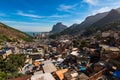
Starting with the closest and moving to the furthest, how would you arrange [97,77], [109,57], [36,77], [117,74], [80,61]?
[117,74], [97,77], [36,77], [109,57], [80,61]

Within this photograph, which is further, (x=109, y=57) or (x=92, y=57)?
(x=92, y=57)

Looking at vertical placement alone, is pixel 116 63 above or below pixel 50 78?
above

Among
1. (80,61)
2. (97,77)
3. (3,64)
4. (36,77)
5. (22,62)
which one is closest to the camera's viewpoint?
(97,77)

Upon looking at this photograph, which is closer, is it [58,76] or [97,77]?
[97,77]

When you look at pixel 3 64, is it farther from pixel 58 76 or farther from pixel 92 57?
pixel 92 57

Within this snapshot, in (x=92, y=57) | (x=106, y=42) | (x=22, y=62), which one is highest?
(x=106, y=42)

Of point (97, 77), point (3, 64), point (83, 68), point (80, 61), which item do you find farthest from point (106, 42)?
point (3, 64)

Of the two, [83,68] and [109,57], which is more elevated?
[109,57]

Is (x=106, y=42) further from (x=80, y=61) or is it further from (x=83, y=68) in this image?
(x=83, y=68)

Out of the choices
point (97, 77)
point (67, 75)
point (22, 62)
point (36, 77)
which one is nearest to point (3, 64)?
point (22, 62)
